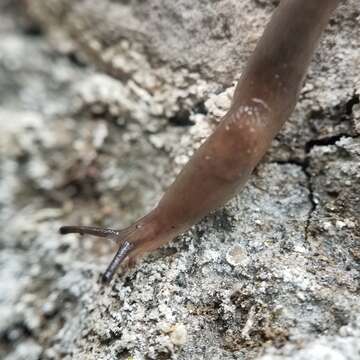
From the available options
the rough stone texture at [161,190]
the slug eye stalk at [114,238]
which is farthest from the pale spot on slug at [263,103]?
the slug eye stalk at [114,238]

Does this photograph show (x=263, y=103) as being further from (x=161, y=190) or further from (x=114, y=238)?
(x=114, y=238)

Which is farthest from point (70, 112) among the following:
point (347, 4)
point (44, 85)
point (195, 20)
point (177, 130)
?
point (347, 4)

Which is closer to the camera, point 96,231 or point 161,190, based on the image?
point 96,231

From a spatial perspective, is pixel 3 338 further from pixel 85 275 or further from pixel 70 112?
pixel 70 112

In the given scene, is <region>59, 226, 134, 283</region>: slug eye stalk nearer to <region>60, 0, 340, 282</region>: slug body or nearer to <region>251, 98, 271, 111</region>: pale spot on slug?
<region>60, 0, 340, 282</region>: slug body

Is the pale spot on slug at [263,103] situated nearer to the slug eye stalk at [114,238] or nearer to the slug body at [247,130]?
the slug body at [247,130]

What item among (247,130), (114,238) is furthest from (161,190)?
(247,130)
